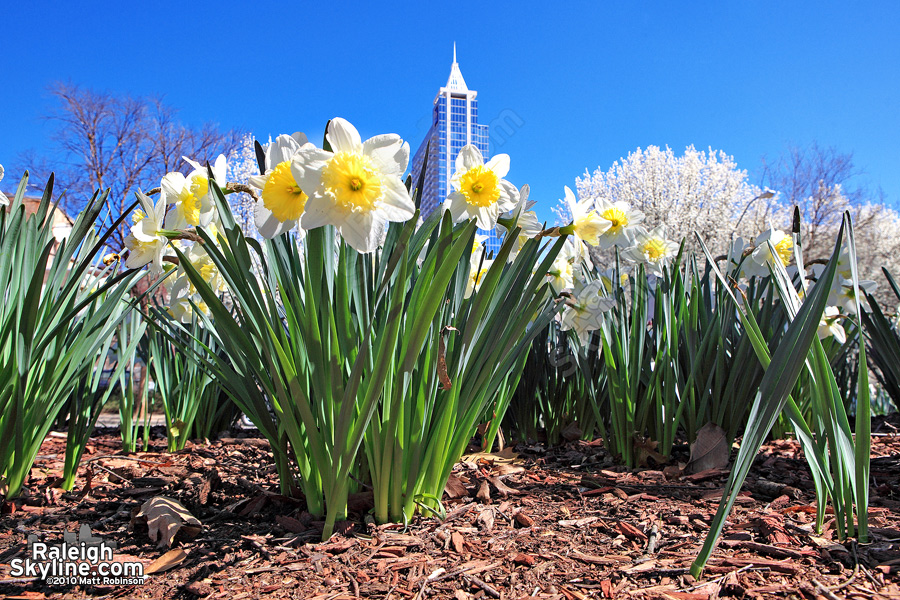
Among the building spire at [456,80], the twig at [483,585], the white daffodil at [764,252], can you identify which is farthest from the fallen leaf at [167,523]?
the building spire at [456,80]

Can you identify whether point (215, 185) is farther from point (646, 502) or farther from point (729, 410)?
point (729, 410)

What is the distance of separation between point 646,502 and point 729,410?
71 cm

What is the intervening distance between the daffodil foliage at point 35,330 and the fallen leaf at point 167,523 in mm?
573

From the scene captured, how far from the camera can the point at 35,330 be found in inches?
65.6

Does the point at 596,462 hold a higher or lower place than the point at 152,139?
lower

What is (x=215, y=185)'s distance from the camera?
1152mm

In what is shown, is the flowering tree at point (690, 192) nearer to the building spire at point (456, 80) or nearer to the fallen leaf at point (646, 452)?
the building spire at point (456, 80)

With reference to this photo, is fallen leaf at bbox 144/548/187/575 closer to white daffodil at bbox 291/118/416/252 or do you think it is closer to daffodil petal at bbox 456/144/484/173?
white daffodil at bbox 291/118/416/252

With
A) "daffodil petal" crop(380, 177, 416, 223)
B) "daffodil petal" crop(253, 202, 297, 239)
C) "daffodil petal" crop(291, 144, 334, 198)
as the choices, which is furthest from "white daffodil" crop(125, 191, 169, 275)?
"daffodil petal" crop(380, 177, 416, 223)

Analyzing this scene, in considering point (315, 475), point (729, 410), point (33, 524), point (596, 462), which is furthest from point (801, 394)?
point (33, 524)

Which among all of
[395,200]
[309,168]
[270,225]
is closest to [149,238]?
[270,225]

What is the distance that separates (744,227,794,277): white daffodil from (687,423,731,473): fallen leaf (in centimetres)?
62

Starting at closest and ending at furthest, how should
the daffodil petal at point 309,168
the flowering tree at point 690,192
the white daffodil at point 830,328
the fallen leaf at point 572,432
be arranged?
1. the daffodil petal at point 309,168
2. the white daffodil at point 830,328
3. the fallen leaf at point 572,432
4. the flowering tree at point 690,192

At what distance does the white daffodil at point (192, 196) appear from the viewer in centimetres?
129
